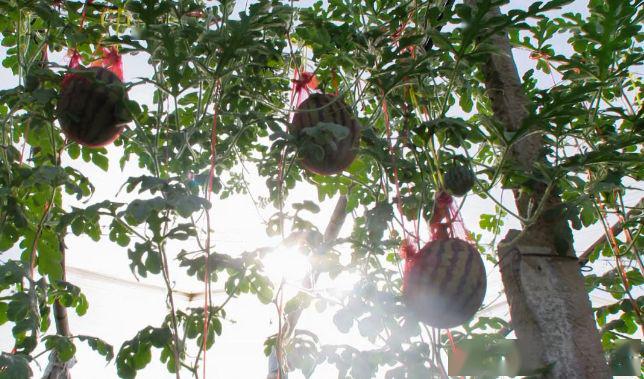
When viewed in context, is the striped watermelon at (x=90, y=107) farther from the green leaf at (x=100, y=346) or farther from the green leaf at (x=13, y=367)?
the green leaf at (x=100, y=346)

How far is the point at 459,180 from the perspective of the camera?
164 centimetres

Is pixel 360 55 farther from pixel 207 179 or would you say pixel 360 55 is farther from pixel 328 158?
pixel 207 179

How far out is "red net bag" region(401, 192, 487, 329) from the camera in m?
1.31

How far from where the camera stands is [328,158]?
1.55 metres

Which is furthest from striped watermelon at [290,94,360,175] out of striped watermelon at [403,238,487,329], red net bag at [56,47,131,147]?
red net bag at [56,47,131,147]

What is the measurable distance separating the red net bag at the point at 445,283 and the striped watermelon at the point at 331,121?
0.36m

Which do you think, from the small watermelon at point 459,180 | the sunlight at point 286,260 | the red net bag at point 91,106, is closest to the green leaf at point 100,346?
the sunlight at point 286,260

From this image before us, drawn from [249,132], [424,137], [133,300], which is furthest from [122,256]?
[424,137]

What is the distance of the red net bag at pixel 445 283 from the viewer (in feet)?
4.31

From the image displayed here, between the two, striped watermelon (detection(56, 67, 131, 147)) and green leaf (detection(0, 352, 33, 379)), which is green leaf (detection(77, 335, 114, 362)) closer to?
green leaf (detection(0, 352, 33, 379))

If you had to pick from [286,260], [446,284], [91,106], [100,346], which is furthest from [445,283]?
[100,346]

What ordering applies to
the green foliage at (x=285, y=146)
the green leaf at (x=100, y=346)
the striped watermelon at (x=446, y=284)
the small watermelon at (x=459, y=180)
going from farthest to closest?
the green leaf at (x=100, y=346), the small watermelon at (x=459, y=180), the green foliage at (x=285, y=146), the striped watermelon at (x=446, y=284)

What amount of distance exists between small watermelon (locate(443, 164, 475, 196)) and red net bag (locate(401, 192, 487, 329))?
0.29 meters

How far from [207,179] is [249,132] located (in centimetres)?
51
